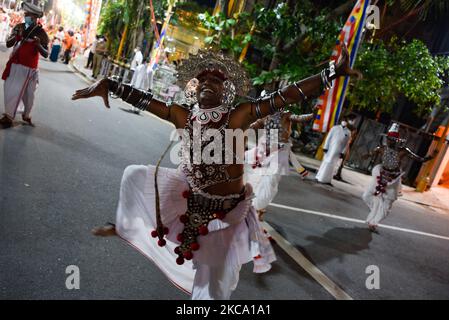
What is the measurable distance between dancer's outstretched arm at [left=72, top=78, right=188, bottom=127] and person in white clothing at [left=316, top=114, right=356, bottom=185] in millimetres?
9398

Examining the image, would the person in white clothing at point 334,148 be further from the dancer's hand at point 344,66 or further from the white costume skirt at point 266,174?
the dancer's hand at point 344,66

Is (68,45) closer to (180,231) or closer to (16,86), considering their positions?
(16,86)

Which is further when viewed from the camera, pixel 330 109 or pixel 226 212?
pixel 330 109

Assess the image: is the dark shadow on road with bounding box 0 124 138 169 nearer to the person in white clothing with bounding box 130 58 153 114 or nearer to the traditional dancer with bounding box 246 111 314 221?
the traditional dancer with bounding box 246 111 314 221

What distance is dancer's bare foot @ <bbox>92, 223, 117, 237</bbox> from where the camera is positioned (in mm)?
2814

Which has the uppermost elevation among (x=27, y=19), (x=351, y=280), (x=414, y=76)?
(x=414, y=76)

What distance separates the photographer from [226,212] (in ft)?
9.23

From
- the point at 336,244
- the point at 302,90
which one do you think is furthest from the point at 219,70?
the point at 336,244
